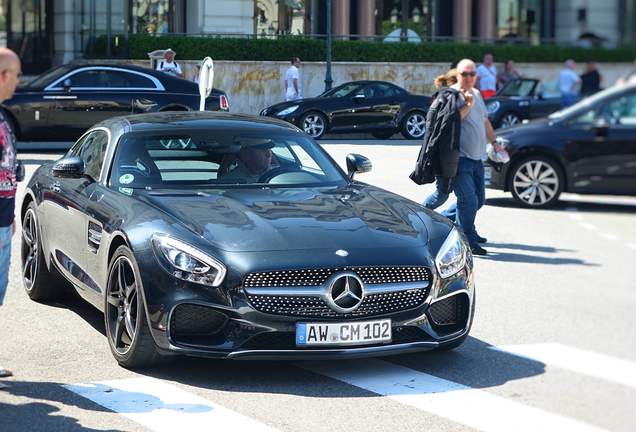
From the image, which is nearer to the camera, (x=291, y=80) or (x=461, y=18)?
(x=291, y=80)

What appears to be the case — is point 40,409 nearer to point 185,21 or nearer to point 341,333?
point 341,333

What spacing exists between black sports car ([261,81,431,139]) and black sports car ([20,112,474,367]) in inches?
759

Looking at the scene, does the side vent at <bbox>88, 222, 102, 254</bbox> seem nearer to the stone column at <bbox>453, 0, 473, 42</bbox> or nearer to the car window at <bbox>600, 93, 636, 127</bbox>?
the car window at <bbox>600, 93, 636, 127</bbox>

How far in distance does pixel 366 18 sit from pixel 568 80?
3702 cm

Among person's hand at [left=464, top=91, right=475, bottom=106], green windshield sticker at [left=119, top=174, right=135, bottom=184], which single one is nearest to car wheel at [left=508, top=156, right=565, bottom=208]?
person's hand at [left=464, top=91, right=475, bottom=106]

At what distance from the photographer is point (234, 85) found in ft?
105

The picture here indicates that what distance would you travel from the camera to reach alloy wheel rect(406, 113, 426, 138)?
2767 cm

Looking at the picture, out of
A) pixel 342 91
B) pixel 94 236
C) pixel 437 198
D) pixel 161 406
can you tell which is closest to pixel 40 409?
pixel 161 406

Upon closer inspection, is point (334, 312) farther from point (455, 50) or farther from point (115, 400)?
point (455, 50)

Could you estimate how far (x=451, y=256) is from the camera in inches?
248

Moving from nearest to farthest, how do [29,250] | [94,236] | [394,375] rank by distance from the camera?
[394,375], [94,236], [29,250]

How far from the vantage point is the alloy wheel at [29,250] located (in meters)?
8.16

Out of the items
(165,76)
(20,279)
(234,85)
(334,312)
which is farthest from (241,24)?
(334,312)

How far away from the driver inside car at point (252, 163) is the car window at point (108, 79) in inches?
597
